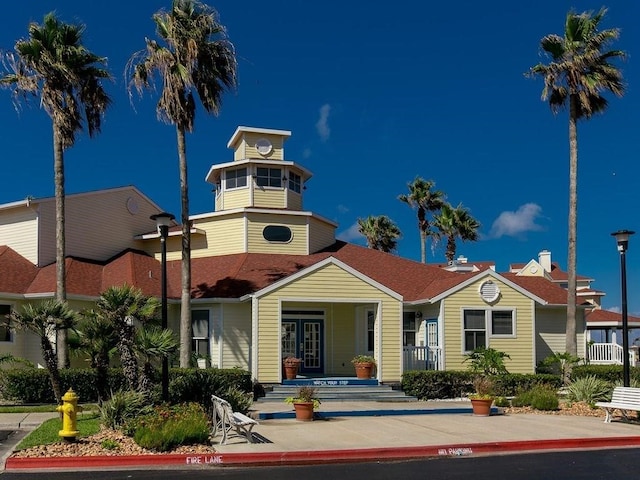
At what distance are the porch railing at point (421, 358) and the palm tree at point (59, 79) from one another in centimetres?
1151

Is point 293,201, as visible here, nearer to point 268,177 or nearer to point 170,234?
point 268,177

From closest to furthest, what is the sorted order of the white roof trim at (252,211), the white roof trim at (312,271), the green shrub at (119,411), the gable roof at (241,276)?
the green shrub at (119,411) < the white roof trim at (312,271) < the gable roof at (241,276) < the white roof trim at (252,211)

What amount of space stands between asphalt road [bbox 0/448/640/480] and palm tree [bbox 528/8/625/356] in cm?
1426

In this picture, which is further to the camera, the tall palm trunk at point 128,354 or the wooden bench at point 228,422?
the tall palm trunk at point 128,354

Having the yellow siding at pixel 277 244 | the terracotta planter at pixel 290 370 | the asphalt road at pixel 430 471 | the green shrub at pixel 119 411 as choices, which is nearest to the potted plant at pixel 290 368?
the terracotta planter at pixel 290 370

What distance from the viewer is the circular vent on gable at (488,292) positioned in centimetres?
2545

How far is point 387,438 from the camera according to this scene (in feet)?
48.3

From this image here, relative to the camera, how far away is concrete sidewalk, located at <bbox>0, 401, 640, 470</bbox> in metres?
12.3

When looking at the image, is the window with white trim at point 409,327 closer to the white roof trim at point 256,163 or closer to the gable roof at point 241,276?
the gable roof at point 241,276

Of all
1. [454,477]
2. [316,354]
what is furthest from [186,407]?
[316,354]

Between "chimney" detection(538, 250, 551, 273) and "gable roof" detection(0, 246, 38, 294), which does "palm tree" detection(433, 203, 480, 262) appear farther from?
"gable roof" detection(0, 246, 38, 294)

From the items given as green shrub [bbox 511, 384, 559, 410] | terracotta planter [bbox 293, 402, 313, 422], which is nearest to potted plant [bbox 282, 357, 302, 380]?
terracotta planter [bbox 293, 402, 313, 422]

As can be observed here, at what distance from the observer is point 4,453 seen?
13.0 meters

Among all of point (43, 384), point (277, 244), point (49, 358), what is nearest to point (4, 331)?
point (43, 384)
